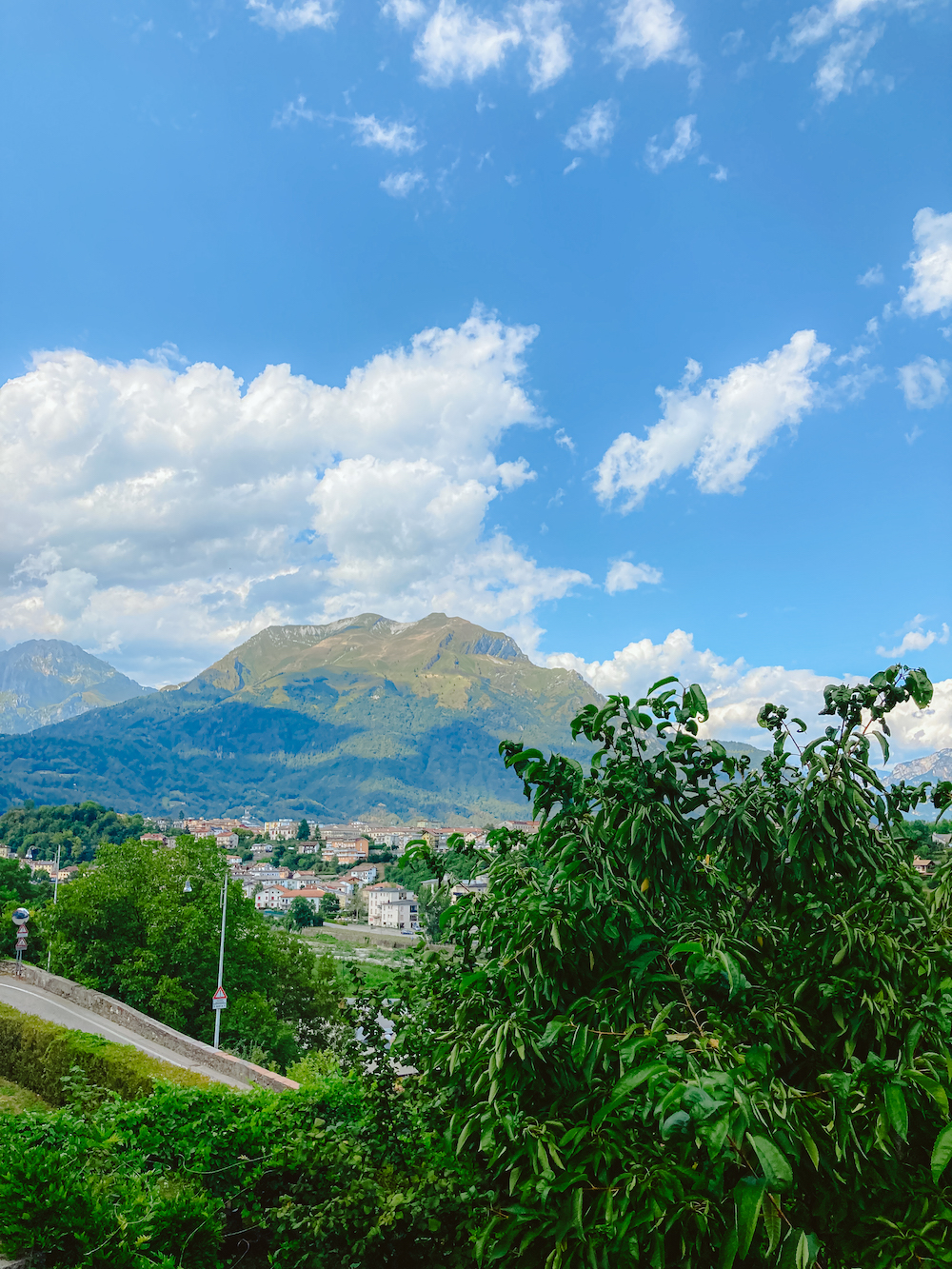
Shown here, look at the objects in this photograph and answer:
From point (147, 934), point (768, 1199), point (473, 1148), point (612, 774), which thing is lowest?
point (147, 934)

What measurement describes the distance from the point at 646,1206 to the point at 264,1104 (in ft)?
22.9

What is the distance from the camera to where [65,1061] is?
597 inches

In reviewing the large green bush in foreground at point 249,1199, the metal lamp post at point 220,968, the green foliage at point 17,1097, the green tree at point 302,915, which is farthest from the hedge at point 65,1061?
the green tree at point 302,915

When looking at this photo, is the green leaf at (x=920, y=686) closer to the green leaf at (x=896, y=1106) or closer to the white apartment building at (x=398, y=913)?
the green leaf at (x=896, y=1106)

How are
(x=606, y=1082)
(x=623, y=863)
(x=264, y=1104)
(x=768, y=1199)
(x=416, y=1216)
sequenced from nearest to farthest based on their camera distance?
(x=768, y=1199) < (x=606, y=1082) < (x=623, y=863) < (x=416, y=1216) < (x=264, y=1104)

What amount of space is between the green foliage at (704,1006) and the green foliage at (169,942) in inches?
1007

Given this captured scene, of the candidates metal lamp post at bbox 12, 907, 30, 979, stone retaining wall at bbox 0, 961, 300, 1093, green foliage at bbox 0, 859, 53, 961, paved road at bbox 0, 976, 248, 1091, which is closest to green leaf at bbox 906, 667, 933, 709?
stone retaining wall at bbox 0, 961, 300, 1093

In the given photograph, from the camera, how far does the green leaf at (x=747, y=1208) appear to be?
1.57 meters

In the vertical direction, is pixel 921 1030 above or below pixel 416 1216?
above

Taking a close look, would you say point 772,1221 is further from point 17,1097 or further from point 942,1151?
point 17,1097

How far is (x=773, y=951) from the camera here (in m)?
3.38

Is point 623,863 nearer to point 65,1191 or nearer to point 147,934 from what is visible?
Answer: point 65,1191

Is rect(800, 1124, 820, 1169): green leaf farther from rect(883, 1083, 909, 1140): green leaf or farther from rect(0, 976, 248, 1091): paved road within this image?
rect(0, 976, 248, 1091): paved road

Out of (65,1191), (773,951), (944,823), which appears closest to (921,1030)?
(773,951)
